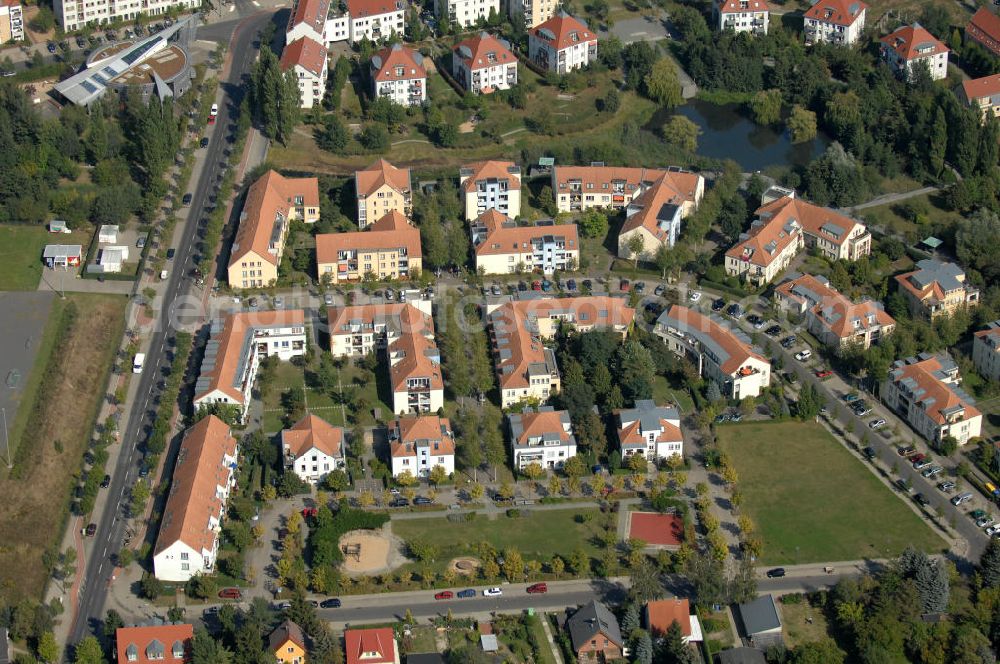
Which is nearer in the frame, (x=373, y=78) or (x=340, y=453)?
(x=340, y=453)

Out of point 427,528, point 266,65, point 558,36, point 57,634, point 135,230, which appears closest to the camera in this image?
point 57,634

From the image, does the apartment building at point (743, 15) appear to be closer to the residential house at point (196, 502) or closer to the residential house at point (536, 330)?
the residential house at point (536, 330)

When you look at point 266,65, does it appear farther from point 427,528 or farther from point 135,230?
point 427,528

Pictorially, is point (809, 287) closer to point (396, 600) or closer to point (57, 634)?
point (396, 600)

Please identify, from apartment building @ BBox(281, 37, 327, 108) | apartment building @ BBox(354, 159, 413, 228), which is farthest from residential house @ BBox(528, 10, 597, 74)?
apartment building @ BBox(354, 159, 413, 228)

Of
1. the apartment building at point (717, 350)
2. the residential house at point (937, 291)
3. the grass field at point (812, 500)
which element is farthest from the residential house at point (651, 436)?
the residential house at point (937, 291)

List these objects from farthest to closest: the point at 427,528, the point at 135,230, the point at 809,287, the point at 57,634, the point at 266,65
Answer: the point at 266,65, the point at 135,230, the point at 809,287, the point at 427,528, the point at 57,634

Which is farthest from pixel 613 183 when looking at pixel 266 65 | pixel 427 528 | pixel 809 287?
pixel 427 528
